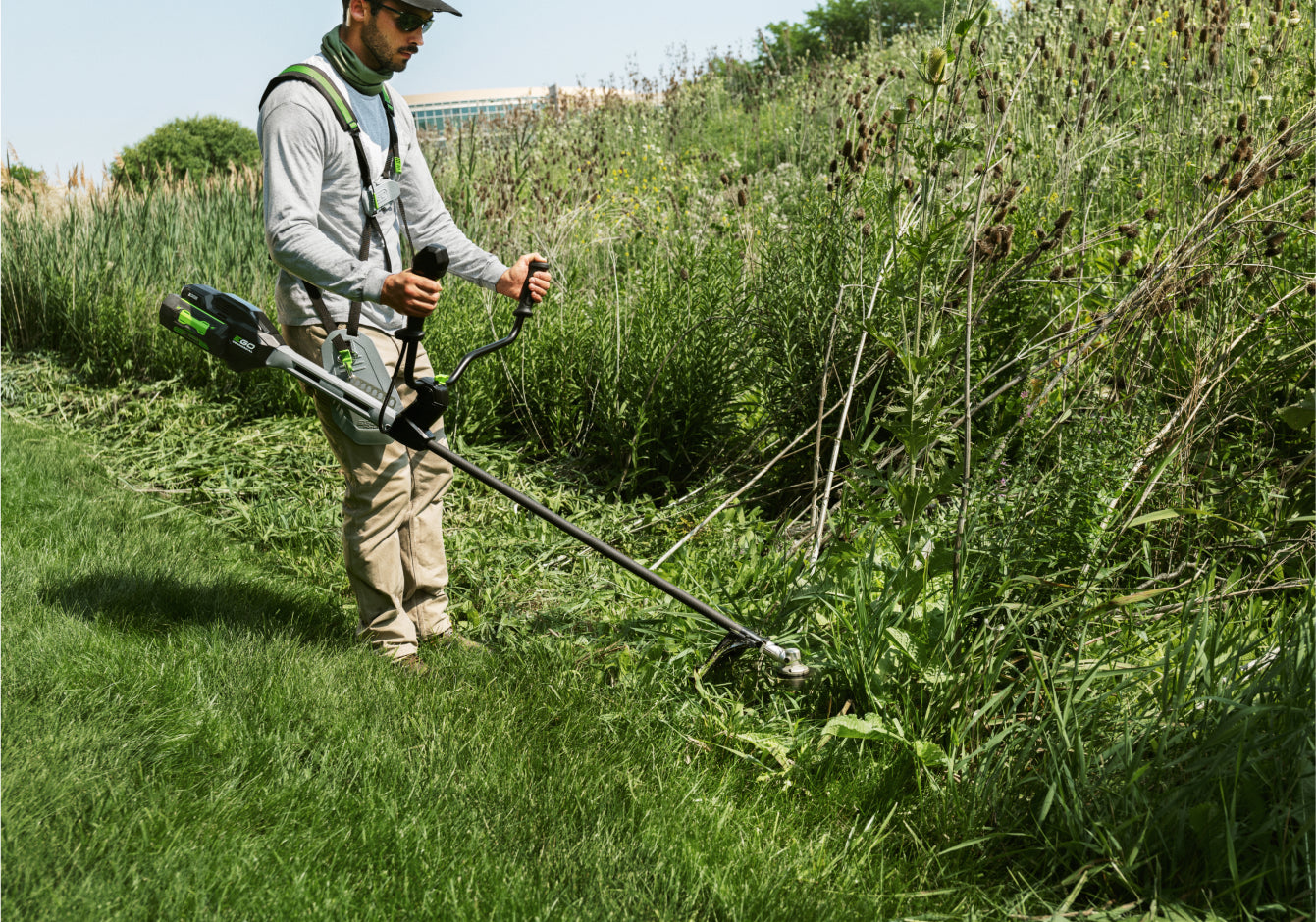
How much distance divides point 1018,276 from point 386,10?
2275mm

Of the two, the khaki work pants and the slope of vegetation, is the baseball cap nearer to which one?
the khaki work pants

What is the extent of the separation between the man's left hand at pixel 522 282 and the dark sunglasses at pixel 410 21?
71 cm

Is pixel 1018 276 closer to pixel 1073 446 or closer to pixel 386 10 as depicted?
pixel 1073 446

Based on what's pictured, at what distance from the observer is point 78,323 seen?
720 cm

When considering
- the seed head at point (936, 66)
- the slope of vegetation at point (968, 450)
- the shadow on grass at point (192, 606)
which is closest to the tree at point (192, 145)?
the slope of vegetation at point (968, 450)

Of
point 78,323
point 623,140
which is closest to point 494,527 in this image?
point 78,323

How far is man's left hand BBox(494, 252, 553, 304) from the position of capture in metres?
2.98

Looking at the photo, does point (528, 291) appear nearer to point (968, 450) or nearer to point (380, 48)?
point (380, 48)

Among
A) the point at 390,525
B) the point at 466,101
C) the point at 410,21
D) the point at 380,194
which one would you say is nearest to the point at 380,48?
the point at 410,21

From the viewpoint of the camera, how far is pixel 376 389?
2957 mm

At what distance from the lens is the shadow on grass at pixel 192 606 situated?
10.5 ft

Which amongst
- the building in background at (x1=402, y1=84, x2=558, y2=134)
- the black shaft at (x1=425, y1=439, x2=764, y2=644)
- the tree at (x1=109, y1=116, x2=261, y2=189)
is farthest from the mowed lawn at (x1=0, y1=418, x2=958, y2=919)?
the tree at (x1=109, y1=116, x2=261, y2=189)

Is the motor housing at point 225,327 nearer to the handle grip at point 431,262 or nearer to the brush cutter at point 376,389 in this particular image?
the brush cutter at point 376,389

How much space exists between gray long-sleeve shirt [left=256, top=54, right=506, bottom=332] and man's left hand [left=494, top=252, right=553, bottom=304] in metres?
0.10
